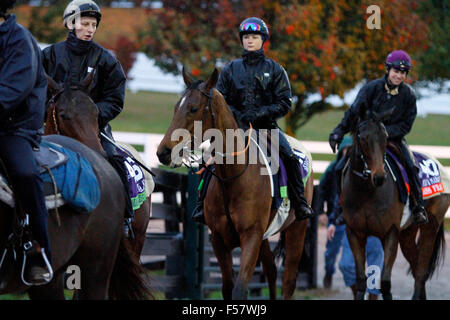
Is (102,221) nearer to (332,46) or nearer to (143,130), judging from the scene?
(332,46)

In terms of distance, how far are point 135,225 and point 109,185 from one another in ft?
7.97

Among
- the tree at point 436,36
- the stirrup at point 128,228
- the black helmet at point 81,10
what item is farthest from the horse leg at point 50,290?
the tree at point 436,36

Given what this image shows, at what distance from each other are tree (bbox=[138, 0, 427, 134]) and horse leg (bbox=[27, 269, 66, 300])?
11845mm

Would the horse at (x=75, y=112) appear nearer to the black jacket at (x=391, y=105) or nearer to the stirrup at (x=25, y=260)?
the stirrup at (x=25, y=260)


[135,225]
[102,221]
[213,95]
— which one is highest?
[213,95]

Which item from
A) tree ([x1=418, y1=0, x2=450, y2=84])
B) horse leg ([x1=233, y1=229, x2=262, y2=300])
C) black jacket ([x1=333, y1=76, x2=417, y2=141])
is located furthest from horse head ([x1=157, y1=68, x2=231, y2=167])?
tree ([x1=418, y1=0, x2=450, y2=84])

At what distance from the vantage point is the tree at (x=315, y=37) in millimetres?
17312

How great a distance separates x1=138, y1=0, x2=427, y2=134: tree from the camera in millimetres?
17312

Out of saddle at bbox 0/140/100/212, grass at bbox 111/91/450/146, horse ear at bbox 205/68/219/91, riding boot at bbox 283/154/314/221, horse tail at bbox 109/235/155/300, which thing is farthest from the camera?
grass at bbox 111/91/450/146

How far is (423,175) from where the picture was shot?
10820 millimetres

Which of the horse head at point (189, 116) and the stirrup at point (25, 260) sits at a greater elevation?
the horse head at point (189, 116)

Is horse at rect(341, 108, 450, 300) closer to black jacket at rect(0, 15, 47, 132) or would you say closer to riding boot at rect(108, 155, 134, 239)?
riding boot at rect(108, 155, 134, 239)

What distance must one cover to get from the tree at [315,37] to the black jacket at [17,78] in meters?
Answer: 12.1
